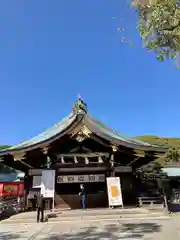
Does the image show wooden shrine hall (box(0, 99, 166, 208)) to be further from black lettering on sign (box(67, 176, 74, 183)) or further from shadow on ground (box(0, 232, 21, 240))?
shadow on ground (box(0, 232, 21, 240))

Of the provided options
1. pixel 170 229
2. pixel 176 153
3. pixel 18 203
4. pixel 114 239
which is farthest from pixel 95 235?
pixel 176 153

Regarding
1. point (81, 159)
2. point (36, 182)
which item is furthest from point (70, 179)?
point (36, 182)

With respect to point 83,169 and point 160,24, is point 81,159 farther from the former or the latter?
point 160,24

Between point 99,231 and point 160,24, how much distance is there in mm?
7823

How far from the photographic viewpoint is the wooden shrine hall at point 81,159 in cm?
1589

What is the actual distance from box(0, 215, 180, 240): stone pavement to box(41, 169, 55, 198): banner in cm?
315

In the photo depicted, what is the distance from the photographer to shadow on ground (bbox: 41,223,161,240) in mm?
8760

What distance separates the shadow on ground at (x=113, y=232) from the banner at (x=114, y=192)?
3949 millimetres

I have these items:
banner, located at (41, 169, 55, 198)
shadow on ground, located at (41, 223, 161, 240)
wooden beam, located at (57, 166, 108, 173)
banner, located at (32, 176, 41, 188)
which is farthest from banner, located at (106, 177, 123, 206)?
banner, located at (32, 176, 41, 188)

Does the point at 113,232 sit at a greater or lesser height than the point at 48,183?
lesser

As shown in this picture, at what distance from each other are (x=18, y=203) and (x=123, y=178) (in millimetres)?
7535

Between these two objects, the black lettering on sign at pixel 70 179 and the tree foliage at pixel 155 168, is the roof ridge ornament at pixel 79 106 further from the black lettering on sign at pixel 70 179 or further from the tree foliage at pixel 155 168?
the tree foliage at pixel 155 168

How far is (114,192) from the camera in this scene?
15.0 m

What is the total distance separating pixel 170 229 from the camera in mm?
9602
